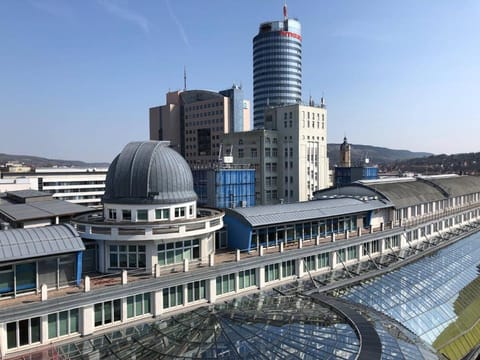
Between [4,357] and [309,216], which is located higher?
[309,216]

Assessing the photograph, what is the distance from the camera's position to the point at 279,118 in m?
79.1

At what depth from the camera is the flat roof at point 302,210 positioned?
37.5 meters

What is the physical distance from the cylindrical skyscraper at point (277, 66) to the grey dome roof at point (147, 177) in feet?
463

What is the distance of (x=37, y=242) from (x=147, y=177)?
30.7ft

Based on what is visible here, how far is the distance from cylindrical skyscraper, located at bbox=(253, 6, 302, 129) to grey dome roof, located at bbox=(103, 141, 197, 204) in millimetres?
141178

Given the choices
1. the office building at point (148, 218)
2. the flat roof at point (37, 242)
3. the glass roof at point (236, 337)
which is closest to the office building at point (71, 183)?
the office building at point (148, 218)

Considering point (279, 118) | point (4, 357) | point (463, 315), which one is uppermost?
point (279, 118)

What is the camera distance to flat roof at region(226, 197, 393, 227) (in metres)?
37.5

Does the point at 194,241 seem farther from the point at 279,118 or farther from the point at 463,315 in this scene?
the point at 279,118

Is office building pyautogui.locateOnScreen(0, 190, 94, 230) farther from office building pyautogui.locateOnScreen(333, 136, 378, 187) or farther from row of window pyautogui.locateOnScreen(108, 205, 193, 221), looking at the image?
office building pyautogui.locateOnScreen(333, 136, 378, 187)

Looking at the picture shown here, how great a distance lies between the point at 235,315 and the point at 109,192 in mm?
15432

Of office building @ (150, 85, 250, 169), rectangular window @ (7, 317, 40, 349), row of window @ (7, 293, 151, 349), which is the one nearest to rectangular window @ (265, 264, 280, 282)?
row of window @ (7, 293, 151, 349)

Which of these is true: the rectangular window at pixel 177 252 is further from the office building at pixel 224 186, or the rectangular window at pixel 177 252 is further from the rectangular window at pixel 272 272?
the office building at pixel 224 186

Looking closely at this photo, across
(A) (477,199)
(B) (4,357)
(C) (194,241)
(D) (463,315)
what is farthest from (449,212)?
(B) (4,357)
